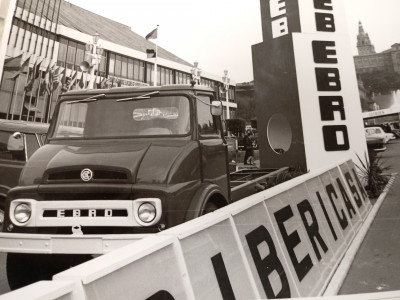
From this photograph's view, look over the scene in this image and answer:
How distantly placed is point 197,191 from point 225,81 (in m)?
0.75

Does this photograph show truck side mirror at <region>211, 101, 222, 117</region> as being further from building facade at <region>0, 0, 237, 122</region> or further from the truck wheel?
the truck wheel

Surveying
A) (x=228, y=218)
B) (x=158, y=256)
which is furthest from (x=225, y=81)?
(x=158, y=256)

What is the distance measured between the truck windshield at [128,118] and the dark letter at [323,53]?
0.98m

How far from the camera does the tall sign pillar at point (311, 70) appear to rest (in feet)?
Result: 6.33

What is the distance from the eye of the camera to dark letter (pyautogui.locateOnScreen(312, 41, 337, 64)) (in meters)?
2.09

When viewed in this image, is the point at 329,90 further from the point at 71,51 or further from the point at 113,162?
the point at 71,51

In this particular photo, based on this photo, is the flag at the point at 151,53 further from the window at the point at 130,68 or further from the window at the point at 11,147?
the window at the point at 11,147

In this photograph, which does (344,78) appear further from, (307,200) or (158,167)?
(158,167)

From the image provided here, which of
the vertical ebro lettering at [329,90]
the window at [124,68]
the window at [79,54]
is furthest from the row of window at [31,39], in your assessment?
the vertical ebro lettering at [329,90]

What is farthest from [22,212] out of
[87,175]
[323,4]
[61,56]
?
[323,4]

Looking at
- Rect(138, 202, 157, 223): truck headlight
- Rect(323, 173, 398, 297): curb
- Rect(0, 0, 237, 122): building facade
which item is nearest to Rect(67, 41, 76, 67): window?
Rect(0, 0, 237, 122): building facade

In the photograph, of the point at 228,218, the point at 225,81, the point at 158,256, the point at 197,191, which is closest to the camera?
the point at 158,256

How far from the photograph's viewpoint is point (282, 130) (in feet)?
9.29

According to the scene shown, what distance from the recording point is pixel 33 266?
1.94 meters
